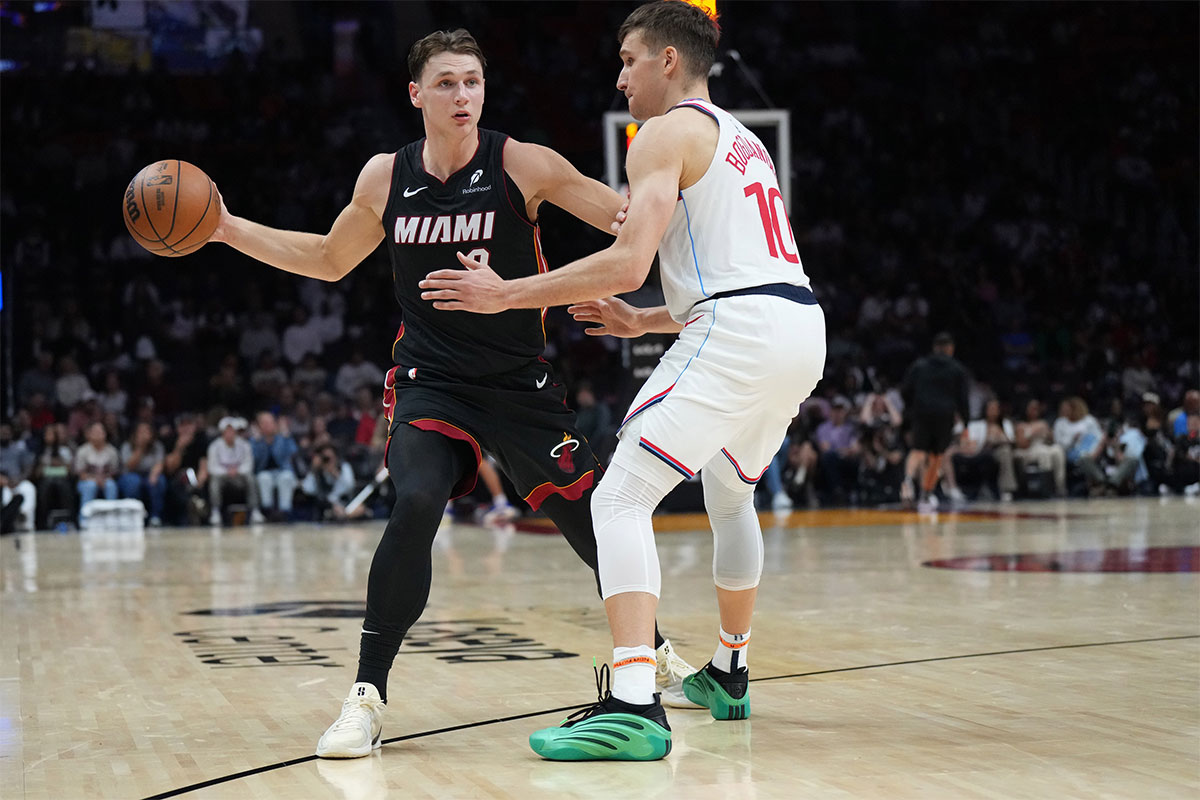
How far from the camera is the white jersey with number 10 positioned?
352 cm

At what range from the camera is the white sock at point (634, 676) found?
3312 millimetres

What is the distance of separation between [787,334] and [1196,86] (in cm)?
2003

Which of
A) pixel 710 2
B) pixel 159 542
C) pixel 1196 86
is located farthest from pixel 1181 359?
pixel 159 542

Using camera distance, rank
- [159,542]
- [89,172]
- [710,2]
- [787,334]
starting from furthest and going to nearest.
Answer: [89,172] < [159,542] < [710,2] < [787,334]

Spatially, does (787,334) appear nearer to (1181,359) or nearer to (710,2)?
(710,2)

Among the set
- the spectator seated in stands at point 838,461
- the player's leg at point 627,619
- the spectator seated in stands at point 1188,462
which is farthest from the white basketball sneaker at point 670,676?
the spectator seated in stands at point 1188,462

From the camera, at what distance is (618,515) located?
3418 mm

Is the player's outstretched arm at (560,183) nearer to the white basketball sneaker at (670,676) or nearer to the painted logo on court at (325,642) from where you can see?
the white basketball sneaker at (670,676)

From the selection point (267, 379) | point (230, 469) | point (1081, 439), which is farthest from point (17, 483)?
point (1081, 439)

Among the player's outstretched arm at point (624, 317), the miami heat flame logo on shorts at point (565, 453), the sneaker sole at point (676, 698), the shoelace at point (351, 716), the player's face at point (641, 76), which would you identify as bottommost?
the sneaker sole at point (676, 698)

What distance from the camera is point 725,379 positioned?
11.2 ft

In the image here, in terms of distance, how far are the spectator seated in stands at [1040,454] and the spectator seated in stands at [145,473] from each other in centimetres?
944

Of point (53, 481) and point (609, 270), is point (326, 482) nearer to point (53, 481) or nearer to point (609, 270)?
point (53, 481)

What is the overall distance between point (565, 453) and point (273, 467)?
1132 cm
